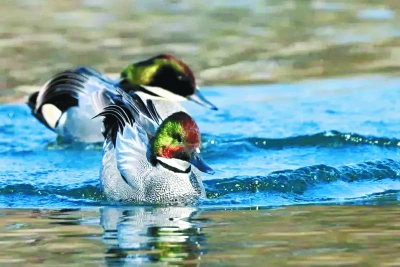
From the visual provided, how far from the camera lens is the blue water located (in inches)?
403

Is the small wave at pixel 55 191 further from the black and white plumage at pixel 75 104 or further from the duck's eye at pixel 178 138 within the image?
the black and white plumage at pixel 75 104

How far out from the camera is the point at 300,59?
54.3 ft

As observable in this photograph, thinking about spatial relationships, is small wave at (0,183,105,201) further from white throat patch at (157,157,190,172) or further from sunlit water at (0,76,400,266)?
white throat patch at (157,157,190,172)

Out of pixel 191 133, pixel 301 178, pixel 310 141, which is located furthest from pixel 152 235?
pixel 310 141

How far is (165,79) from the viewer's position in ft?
44.7

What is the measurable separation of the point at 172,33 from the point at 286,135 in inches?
216

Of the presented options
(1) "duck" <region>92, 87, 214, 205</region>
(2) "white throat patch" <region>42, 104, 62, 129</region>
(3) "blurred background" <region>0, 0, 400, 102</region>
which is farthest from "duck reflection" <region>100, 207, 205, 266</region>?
(3) "blurred background" <region>0, 0, 400, 102</region>

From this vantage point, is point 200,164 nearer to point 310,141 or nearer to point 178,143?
point 178,143

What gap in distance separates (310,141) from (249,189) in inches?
89.2

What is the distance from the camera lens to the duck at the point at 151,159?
9.48 meters

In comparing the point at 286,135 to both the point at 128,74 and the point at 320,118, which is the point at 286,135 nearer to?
the point at 320,118

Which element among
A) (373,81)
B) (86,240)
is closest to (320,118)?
(373,81)

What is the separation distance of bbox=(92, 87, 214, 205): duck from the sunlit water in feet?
0.65

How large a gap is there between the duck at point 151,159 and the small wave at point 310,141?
2157 mm
